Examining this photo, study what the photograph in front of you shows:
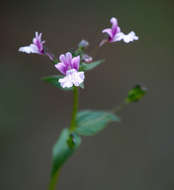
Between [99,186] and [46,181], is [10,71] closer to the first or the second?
[46,181]

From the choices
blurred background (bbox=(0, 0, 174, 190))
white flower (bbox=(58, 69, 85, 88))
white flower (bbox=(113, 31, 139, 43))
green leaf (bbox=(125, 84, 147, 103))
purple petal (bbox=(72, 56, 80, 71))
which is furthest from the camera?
blurred background (bbox=(0, 0, 174, 190))

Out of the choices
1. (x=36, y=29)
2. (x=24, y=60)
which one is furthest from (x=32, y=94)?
(x=36, y=29)

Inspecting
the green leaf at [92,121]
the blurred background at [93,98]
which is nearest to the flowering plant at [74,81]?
the green leaf at [92,121]

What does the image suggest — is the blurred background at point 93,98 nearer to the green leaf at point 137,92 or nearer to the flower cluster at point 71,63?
the green leaf at point 137,92

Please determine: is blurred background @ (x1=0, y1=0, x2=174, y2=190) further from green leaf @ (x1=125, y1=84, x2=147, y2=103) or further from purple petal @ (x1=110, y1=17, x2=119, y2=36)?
purple petal @ (x1=110, y1=17, x2=119, y2=36)

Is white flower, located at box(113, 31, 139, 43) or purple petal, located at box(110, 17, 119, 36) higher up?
purple petal, located at box(110, 17, 119, 36)

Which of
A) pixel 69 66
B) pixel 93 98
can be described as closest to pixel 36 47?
pixel 69 66

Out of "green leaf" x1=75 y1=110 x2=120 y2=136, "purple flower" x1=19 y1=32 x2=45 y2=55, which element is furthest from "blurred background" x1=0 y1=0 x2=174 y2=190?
"purple flower" x1=19 y1=32 x2=45 y2=55
